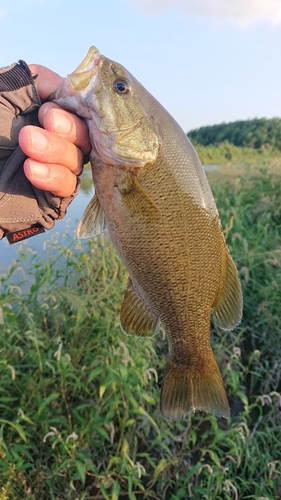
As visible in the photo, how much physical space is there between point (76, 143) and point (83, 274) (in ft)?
7.08

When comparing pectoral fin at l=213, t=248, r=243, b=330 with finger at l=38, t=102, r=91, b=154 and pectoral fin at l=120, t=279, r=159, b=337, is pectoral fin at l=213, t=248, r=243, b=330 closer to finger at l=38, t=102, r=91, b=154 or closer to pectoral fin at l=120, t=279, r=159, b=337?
pectoral fin at l=120, t=279, r=159, b=337

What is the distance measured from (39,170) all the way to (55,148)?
0.11 metres

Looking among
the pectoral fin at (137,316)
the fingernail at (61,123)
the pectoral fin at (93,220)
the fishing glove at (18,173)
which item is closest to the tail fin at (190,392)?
the pectoral fin at (137,316)

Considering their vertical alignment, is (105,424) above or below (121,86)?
below

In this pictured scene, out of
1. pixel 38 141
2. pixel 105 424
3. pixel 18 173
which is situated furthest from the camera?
pixel 105 424

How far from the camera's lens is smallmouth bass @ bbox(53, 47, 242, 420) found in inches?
61.7


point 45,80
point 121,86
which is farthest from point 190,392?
point 45,80

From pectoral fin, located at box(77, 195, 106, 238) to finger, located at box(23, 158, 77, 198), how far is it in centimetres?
12

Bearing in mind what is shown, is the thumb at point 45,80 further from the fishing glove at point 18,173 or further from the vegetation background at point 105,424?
the vegetation background at point 105,424

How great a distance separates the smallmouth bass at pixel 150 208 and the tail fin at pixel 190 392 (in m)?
0.03

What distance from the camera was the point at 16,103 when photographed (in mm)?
1610

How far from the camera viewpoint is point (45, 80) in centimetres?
181

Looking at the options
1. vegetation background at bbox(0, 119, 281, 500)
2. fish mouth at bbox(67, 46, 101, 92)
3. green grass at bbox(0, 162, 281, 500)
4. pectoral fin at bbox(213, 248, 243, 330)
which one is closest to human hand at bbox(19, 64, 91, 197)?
fish mouth at bbox(67, 46, 101, 92)

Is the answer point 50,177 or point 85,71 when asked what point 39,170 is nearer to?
point 50,177
